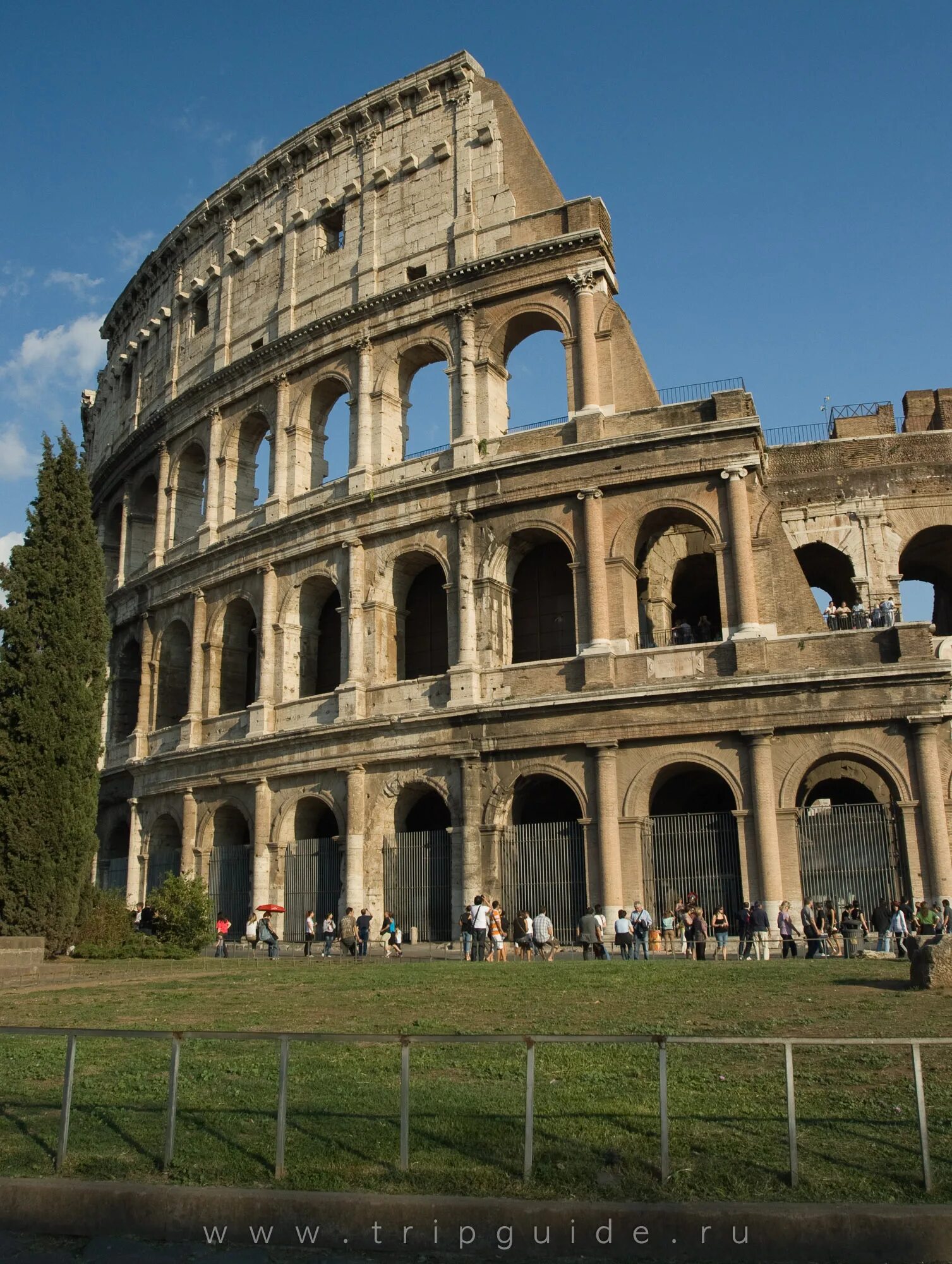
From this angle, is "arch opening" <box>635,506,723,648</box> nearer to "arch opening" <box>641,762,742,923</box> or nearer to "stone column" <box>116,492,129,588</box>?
"arch opening" <box>641,762,742,923</box>

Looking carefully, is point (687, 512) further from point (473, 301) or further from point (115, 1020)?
point (115, 1020)

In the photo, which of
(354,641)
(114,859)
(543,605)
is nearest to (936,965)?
(543,605)

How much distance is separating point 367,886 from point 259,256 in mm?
17330

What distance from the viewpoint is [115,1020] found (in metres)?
11.4

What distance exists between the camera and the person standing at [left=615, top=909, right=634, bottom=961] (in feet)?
62.4

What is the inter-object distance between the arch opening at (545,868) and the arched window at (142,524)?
1681 cm

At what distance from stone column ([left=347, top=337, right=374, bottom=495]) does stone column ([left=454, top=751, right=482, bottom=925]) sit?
23.0 feet

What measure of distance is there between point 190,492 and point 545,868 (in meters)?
16.6

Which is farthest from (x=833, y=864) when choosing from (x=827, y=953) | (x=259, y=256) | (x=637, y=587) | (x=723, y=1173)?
(x=259, y=256)

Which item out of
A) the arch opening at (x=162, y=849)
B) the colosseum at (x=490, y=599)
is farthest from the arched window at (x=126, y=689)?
the arch opening at (x=162, y=849)

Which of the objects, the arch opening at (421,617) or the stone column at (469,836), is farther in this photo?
the arch opening at (421,617)

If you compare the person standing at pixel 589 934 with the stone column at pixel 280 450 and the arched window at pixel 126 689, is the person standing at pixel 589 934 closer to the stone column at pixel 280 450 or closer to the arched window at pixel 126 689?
the stone column at pixel 280 450

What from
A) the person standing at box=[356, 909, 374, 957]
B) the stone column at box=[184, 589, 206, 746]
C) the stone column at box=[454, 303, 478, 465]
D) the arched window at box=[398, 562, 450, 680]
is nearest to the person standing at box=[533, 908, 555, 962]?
the person standing at box=[356, 909, 374, 957]

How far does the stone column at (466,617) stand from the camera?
23109 millimetres
